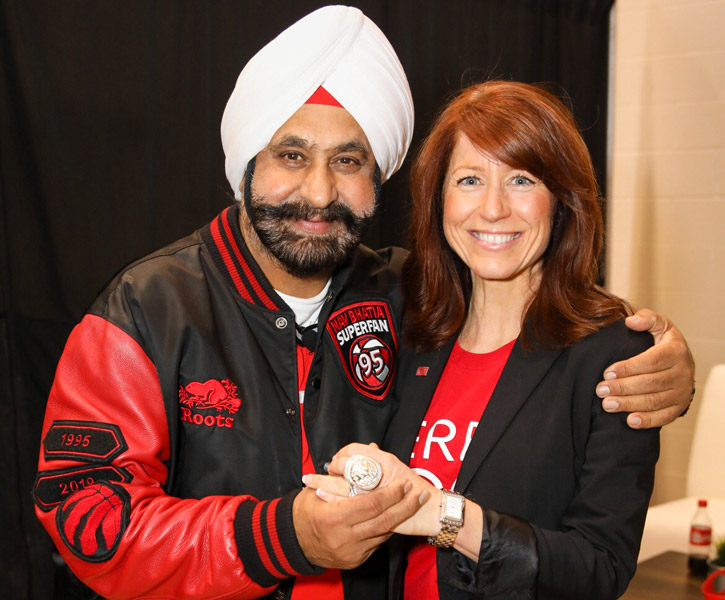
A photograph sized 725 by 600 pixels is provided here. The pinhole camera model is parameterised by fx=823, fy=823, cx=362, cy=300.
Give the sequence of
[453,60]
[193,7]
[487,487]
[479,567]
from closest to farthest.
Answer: [479,567] < [487,487] < [193,7] < [453,60]

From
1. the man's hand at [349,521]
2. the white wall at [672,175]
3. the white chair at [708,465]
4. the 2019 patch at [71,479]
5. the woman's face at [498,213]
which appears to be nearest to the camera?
the man's hand at [349,521]

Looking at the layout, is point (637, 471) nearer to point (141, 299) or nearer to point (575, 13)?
point (141, 299)

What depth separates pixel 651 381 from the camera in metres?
1.67

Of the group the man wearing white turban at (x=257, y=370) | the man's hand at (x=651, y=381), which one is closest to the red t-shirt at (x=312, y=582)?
the man wearing white turban at (x=257, y=370)

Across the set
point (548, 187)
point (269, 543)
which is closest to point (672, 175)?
point (548, 187)

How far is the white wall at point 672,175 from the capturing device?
4.18m

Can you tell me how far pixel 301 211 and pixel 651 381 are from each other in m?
0.85

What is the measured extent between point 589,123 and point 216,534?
11.6 feet

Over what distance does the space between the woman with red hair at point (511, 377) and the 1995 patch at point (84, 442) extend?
0.45 meters

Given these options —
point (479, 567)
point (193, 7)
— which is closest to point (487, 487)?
point (479, 567)

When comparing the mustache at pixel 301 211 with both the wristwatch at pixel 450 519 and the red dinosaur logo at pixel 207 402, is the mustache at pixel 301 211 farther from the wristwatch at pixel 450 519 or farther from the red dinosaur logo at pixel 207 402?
the wristwatch at pixel 450 519

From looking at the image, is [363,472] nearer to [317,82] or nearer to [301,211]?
[301,211]

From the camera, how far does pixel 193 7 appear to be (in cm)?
288

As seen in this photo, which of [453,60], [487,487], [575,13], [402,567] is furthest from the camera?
[575,13]
